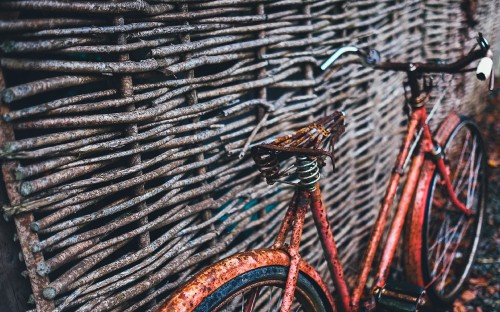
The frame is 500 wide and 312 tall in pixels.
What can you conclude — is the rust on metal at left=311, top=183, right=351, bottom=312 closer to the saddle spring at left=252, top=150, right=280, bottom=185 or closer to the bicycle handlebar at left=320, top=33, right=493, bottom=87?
the saddle spring at left=252, top=150, right=280, bottom=185

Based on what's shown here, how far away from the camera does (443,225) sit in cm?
314

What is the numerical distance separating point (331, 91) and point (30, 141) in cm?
185

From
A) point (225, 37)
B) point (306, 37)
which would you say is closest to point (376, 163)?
point (306, 37)

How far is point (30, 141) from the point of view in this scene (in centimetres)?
157

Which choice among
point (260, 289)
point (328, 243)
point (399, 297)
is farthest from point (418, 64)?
point (260, 289)

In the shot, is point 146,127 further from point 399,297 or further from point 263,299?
point 399,297

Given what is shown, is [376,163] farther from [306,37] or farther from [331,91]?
[306,37]

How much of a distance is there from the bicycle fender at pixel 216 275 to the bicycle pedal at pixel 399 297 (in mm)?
663

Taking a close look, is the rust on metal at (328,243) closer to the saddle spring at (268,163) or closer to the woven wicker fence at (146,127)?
the saddle spring at (268,163)

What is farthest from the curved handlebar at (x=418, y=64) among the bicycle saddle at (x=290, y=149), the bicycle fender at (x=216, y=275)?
the bicycle fender at (x=216, y=275)

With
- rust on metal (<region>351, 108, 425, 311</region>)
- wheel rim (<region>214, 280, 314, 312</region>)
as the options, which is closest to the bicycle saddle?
wheel rim (<region>214, 280, 314, 312</region>)

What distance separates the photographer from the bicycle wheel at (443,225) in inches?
104

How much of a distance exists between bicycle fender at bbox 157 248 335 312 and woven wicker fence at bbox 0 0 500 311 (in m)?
0.43

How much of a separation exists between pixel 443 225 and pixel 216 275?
2.09 metres
